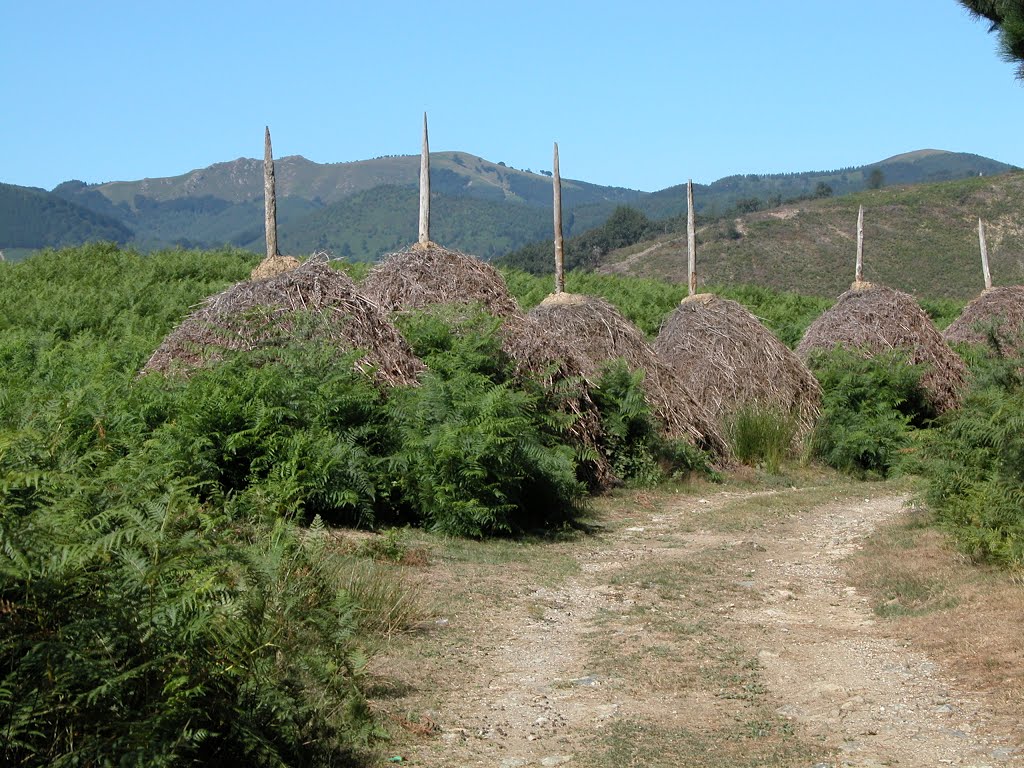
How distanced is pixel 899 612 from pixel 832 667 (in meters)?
1.45

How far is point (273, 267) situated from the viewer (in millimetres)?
12086

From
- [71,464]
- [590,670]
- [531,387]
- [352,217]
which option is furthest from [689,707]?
[352,217]

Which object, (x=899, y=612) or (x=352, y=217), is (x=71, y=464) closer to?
(x=899, y=612)

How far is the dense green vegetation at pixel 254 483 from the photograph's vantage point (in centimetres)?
374

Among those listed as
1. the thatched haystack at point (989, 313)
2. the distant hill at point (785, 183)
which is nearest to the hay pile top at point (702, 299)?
the thatched haystack at point (989, 313)

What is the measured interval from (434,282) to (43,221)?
113m

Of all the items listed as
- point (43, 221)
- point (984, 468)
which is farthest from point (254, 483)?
point (43, 221)

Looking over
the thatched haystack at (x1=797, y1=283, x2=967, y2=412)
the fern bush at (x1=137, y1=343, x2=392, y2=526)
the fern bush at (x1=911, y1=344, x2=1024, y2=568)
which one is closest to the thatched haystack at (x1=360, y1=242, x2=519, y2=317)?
the fern bush at (x1=137, y1=343, x2=392, y2=526)

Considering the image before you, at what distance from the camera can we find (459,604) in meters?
7.40

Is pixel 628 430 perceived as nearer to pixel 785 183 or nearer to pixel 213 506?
pixel 213 506

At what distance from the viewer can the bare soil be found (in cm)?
494

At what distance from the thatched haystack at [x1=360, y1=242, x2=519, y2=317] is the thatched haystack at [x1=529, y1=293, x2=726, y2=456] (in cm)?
100

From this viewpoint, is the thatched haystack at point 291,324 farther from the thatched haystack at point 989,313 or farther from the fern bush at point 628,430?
the thatched haystack at point 989,313

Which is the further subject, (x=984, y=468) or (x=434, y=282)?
(x=434, y=282)
